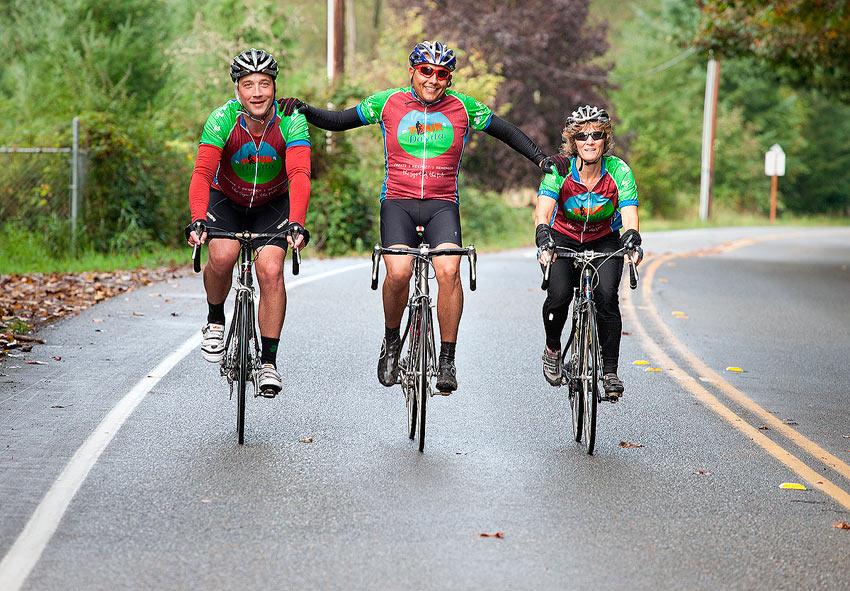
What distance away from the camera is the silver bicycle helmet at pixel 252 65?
7.61 meters

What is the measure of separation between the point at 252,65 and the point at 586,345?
2.41 m

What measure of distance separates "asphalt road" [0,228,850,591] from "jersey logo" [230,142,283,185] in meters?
1.45

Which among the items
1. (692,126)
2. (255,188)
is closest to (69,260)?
(255,188)

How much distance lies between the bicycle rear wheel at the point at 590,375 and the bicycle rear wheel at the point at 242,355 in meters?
1.83

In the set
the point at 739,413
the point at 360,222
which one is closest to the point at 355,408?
the point at 739,413

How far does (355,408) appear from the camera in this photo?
8.55 m

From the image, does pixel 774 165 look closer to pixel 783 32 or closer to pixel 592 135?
pixel 783 32

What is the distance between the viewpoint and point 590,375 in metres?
7.39

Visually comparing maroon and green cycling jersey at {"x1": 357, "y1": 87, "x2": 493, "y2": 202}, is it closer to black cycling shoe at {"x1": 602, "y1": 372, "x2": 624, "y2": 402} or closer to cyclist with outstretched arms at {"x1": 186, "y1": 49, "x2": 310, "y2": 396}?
cyclist with outstretched arms at {"x1": 186, "y1": 49, "x2": 310, "y2": 396}

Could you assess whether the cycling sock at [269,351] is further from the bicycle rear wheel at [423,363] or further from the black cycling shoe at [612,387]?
the black cycling shoe at [612,387]

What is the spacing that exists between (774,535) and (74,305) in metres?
9.46

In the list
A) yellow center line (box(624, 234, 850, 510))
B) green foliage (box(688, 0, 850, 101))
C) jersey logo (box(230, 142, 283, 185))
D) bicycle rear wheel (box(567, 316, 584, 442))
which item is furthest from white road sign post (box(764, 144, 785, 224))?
jersey logo (box(230, 142, 283, 185))

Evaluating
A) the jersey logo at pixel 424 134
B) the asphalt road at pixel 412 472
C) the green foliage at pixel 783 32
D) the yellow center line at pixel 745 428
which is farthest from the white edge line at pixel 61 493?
the green foliage at pixel 783 32

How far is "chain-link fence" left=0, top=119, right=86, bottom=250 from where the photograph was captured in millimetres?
19844
